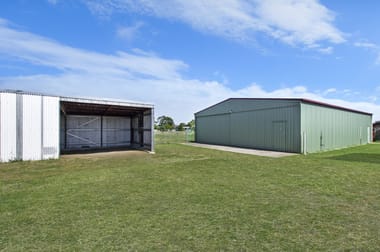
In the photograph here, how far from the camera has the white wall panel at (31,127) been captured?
10.5m

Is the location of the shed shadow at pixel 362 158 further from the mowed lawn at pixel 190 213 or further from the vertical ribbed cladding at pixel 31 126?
the vertical ribbed cladding at pixel 31 126

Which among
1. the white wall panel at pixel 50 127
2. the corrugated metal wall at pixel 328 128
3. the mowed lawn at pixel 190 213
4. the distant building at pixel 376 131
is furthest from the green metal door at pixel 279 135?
the distant building at pixel 376 131

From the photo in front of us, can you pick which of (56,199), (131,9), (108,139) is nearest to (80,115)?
(108,139)

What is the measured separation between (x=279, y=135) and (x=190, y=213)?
13.7m

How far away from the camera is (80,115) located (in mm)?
18484

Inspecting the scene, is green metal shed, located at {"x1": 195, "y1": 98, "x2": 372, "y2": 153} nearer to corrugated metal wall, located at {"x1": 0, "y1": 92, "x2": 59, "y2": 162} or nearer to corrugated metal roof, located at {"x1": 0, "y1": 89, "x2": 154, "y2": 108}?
corrugated metal roof, located at {"x1": 0, "y1": 89, "x2": 154, "y2": 108}

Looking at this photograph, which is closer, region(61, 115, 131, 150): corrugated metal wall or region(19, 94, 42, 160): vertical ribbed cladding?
region(19, 94, 42, 160): vertical ribbed cladding

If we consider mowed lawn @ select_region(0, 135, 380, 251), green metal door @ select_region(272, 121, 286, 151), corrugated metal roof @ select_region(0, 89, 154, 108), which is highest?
corrugated metal roof @ select_region(0, 89, 154, 108)

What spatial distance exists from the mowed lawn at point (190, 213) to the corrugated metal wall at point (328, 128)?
8.61 meters

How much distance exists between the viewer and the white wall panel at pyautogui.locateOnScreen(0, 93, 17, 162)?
9961 mm

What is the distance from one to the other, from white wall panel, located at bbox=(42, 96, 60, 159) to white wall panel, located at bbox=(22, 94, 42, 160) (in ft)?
0.70

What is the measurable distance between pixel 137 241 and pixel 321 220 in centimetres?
296

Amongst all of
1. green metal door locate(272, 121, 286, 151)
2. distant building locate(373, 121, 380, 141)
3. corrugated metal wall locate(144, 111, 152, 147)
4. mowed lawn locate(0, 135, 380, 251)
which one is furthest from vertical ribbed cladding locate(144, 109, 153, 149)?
distant building locate(373, 121, 380, 141)

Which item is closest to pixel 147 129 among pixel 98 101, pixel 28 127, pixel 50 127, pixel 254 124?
pixel 98 101
